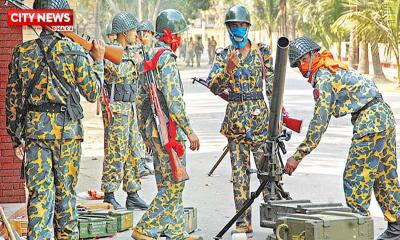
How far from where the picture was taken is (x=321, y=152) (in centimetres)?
1698

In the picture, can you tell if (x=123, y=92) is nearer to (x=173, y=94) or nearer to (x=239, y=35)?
(x=239, y=35)

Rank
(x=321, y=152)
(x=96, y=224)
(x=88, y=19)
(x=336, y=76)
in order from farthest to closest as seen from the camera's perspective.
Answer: (x=88, y=19), (x=321, y=152), (x=96, y=224), (x=336, y=76)

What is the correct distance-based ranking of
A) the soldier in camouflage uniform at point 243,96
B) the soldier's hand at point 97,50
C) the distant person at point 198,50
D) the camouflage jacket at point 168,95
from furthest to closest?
the distant person at point 198,50 → the soldier in camouflage uniform at point 243,96 → the camouflage jacket at point 168,95 → the soldier's hand at point 97,50

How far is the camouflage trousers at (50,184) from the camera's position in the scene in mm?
7363

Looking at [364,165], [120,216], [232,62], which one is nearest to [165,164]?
[120,216]

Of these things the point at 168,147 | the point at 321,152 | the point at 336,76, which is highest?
the point at 336,76

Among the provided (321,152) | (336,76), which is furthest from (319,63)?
(321,152)

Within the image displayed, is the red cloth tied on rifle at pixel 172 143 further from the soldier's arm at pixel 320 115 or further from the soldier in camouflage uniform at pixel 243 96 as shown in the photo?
the soldier in camouflage uniform at pixel 243 96

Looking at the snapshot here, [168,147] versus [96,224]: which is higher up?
[168,147]

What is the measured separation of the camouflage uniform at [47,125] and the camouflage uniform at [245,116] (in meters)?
2.46

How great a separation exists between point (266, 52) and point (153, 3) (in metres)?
46.5

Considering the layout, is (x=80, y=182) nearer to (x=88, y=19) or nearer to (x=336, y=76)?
(x=336, y=76)

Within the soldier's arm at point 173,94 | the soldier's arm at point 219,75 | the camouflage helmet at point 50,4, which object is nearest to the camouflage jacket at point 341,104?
the soldier's arm at point 173,94

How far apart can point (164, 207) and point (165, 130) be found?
26.1 inches
